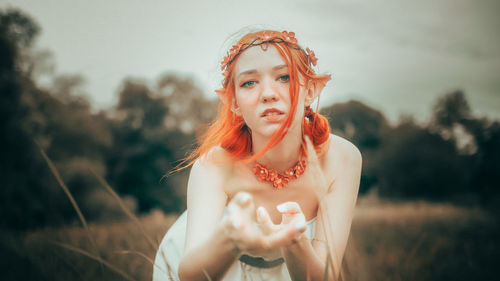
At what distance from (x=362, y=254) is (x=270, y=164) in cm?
70

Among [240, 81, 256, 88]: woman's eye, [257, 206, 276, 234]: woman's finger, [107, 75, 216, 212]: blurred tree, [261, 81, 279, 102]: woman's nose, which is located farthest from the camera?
[107, 75, 216, 212]: blurred tree

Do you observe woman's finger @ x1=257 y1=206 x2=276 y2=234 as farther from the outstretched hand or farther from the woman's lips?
the woman's lips

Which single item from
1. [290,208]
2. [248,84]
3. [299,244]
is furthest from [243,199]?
[248,84]

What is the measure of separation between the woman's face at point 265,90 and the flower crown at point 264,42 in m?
0.04

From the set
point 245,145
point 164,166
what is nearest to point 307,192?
point 245,145

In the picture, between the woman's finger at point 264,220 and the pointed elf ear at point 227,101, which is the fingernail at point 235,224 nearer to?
the woman's finger at point 264,220

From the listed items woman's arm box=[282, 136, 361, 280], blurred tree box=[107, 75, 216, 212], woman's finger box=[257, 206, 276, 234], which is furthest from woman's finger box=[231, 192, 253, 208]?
blurred tree box=[107, 75, 216, 212]

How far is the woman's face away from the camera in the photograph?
1480 millimetres

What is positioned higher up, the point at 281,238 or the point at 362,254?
the point at 281,238

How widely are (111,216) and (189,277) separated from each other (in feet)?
44.3

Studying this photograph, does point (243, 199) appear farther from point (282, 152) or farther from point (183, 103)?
point (183, 103)

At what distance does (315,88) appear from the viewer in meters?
1.71

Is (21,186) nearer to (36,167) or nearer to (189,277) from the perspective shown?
(36,167)

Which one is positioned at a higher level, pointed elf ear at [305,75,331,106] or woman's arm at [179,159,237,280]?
pointed elf ear at [305,75,331,106]
